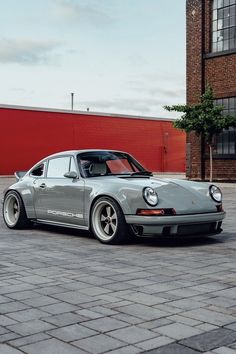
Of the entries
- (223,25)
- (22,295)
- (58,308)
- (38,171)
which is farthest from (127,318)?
(223,25)

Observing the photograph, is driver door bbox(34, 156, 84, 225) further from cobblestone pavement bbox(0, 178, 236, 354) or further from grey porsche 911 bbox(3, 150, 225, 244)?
cobblestone pavement bbox(0, 178, 236, 354)

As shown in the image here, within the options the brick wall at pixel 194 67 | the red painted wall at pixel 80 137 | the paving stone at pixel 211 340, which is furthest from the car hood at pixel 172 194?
the red painted wall at pixel 80 137

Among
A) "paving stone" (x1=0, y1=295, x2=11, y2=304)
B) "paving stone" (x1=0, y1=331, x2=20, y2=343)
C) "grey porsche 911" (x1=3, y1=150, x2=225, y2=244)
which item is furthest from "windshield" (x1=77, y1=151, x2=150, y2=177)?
"paving stone" (x1=0, y1=331, x2=20, y2=343)

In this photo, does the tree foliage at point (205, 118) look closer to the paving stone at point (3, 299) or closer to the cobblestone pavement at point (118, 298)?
the cobblestone pavement at point (118, 298)

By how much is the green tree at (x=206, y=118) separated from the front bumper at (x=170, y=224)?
15.9 m

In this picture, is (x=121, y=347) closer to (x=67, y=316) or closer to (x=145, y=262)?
(x=67, y=316)

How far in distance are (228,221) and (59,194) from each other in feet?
11.6

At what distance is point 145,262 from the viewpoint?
20.1ft

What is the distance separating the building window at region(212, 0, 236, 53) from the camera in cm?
2467

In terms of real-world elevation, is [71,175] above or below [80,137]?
below

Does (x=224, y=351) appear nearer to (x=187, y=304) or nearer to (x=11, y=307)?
(x=187, y=304)

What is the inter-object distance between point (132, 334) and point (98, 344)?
28cm

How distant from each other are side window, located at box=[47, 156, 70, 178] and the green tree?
49.0 feet

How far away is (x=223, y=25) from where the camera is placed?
82.8ft
